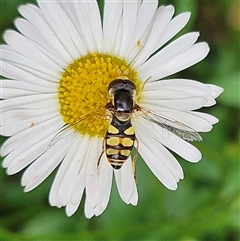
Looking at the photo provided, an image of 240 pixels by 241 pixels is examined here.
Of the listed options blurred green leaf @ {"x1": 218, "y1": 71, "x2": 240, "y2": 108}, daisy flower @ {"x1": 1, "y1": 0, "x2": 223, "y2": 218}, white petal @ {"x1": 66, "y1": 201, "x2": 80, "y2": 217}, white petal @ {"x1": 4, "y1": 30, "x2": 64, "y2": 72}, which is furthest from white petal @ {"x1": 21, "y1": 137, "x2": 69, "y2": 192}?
blurred green leaf @ {"x1": 218, "y1": 71, "x2": 240, "y2": 108}

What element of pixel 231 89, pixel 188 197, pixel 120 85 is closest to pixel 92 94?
pixel 120 85

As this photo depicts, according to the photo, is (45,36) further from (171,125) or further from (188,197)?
(188,197)

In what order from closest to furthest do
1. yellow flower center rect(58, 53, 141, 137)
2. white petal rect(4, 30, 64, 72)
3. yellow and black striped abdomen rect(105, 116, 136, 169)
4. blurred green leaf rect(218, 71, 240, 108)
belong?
yellow and black striped abdomen rect(105, 116, 136, 169), white petal rect(4, 30, 64, 72), yellow flower center rect(58, 53, 141, 137), blurred green leaf rect(218, 71, 240, 108)

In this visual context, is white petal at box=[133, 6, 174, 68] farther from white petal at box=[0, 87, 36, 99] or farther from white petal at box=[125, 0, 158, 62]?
white petal at box=[0, 87, 36, 99]

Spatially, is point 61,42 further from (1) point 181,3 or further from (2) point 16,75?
(1) point 181,3

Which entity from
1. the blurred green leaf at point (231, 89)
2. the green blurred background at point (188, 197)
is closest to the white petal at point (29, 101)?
the green blurred background at point (188, 197)

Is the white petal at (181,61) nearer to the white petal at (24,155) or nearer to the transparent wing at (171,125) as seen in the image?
the transparent wing at (171,125)

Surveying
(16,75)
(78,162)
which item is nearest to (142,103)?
(78,162)
